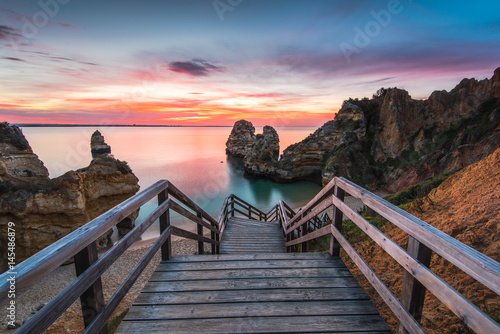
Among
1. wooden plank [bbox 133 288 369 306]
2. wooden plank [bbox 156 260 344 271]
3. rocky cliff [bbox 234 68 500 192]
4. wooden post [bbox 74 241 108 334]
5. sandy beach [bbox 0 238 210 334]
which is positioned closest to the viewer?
wooden post [bbox 74 241 108 334]

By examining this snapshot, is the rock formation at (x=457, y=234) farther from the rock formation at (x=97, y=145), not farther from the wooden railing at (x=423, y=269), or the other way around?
the rock formation at (x=97, y=145)

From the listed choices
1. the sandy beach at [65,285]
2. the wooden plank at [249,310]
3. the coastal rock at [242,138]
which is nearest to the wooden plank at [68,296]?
the wooden plank at [249,310]

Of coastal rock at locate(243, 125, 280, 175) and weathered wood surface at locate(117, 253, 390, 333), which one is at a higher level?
weathered wood surface at locate(117, 253, 390, 333)

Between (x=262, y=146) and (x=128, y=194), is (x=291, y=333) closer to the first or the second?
(x=128, y=194)

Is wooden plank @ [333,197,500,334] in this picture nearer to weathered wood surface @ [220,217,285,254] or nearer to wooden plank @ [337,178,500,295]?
wooden plank @ [337,178,500,295]

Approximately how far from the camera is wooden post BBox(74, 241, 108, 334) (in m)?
1.57

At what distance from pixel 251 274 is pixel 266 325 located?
81 cm

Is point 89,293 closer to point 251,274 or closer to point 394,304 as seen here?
point 251,274

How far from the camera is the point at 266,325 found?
6.82ft

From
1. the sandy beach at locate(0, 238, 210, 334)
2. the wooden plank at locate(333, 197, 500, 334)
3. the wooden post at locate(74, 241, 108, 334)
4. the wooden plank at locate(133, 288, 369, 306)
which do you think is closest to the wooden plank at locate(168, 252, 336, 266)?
the wooden plank at locate(133, 288, 369, 306)

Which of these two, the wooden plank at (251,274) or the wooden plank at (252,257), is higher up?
the wooden plank at (251,274)

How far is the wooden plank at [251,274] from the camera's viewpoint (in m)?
2.81

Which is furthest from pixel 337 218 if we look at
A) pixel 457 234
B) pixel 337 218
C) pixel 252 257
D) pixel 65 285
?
pixel 65 285

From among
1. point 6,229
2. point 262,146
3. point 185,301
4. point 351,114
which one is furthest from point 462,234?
point 262,146
